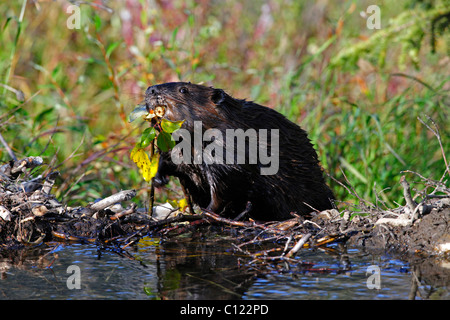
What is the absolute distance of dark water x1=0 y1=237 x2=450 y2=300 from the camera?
79.0 inches

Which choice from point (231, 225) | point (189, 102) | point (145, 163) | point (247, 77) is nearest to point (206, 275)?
point (231, 225)

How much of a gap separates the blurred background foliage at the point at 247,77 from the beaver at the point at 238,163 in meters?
0.42

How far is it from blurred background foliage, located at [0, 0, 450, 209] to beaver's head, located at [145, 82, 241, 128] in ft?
1.17

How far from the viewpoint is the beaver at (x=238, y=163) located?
3168 millimetres

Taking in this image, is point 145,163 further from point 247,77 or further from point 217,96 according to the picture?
point 247,77

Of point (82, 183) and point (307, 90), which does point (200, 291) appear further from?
point (307, 90)

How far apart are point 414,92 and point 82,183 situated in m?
2.90

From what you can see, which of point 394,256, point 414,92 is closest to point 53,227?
point 394,256

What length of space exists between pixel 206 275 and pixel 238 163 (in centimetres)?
104

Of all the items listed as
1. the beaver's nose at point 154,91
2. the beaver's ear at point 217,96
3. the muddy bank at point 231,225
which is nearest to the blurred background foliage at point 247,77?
the muddy bank at point 231,225

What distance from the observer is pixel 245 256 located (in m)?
2.48

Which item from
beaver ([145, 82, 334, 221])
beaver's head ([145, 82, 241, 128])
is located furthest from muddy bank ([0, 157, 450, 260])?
beaver's head ([145, 82, 241, 128])

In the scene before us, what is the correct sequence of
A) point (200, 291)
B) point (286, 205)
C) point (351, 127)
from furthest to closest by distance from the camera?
point (351, 127) < point (286, 205) < point (200, 291)

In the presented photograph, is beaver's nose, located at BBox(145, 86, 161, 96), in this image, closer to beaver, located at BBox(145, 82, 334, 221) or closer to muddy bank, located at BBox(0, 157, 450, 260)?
beaver, located at BBox(145, 82, 334, 221)
